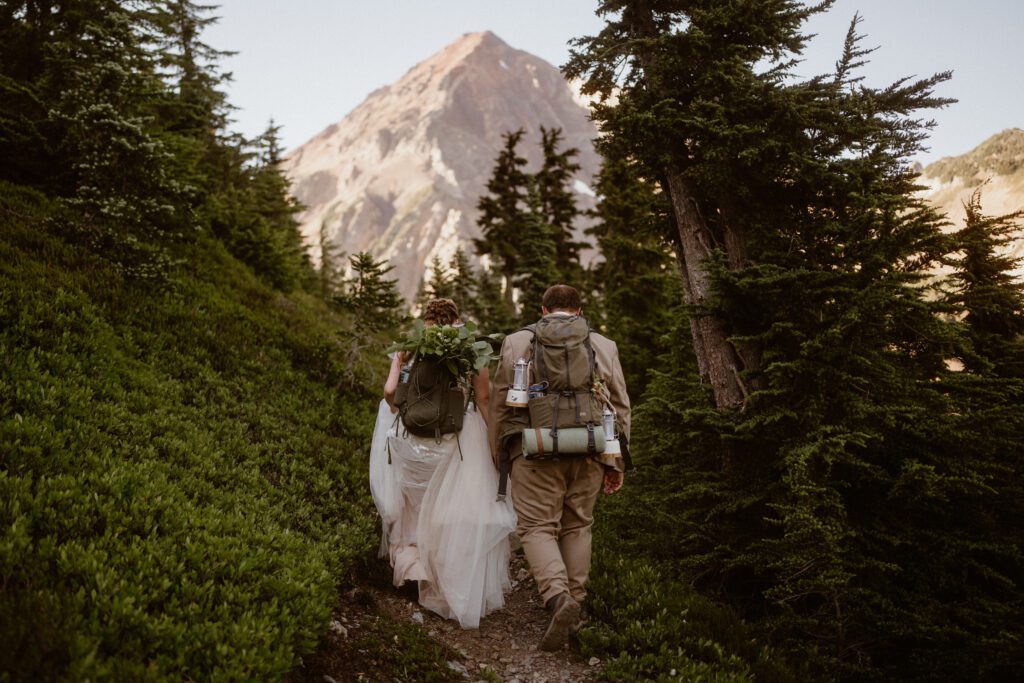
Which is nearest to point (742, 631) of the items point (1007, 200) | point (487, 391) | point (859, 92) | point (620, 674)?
point (620, 674)

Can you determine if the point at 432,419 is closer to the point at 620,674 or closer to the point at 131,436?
the point at 620,674

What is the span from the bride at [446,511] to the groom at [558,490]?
1.27ft

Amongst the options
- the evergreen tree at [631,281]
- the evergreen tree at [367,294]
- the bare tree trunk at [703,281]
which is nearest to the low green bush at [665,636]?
the bare tree trunk at [703,281]

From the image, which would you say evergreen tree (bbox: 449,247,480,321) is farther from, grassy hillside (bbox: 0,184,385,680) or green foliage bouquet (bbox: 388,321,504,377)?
green foliage bouquet (bbox: 388,321,504,377)

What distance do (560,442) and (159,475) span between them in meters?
3.97

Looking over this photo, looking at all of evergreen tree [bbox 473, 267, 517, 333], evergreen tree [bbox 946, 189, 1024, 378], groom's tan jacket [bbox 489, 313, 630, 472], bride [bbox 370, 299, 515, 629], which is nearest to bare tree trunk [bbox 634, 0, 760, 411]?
groom's tan jacket [bbox 489, 313, 630, 472]

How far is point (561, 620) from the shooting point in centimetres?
463

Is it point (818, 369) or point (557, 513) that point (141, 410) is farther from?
point (818, 369)

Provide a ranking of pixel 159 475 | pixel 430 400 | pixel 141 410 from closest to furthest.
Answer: pixel 159 475
pixel 430 400
pixel 141 410

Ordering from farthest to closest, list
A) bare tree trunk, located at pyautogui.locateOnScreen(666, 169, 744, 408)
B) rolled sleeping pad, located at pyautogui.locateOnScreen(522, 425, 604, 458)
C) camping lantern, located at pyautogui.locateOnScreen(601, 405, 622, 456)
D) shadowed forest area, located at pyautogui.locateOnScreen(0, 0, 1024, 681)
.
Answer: bare tree trunk, located at pyautogui.locateOnScreen(666, 169, 744, 408), camping lantern, located at pyautogui.locateOnScreen(601, 405, 622, 456), rolled sleeping pad, located at pyautogui.locateOnScreen(522, 425, 604, 458), shadowed forest area, located at pyautogui.locateOnScreen(0, 0, 1024, 681)

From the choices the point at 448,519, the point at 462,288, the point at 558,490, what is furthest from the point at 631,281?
the point at 448,519

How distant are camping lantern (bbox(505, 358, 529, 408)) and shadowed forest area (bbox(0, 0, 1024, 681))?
7.52ft

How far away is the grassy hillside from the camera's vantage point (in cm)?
316

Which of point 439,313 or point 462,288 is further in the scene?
point 462,288
